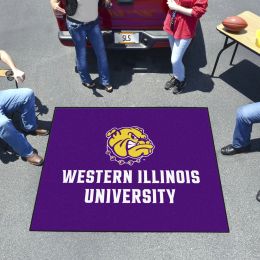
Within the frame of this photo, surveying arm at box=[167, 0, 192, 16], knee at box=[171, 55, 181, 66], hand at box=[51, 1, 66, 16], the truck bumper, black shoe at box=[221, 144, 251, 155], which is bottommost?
black shoe at box=[221, 144, 251, 155]

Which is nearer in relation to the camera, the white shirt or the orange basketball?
the white shirt

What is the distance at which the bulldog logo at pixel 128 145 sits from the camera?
408 centimetres

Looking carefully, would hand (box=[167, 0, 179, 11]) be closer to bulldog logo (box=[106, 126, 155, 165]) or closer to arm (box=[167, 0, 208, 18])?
arm (box=[167, 0, 208, 18])

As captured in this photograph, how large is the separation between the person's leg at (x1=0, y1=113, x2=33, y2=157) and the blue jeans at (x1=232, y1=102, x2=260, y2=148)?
2.37 meters

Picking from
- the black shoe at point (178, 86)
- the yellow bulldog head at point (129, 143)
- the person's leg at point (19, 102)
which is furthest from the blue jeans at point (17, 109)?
the black shoe at point (178, 86)

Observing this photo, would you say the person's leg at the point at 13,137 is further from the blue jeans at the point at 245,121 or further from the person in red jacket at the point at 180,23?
the blue jeans at the point at 245,121

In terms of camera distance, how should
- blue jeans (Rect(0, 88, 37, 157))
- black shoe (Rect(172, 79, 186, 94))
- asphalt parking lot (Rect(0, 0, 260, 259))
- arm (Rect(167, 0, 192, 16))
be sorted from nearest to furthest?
asphalt parking lot (Rect(0, 0, 260, 259)) < blue jeans (Rect(0, 88, 37, 157)) < arm (Rect(167, 0, 192, 16)) < black shoe (Rect(172, 79, 186, 94))

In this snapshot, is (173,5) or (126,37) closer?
(173,5)

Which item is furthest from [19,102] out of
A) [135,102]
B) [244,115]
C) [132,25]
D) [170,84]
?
[244,115]

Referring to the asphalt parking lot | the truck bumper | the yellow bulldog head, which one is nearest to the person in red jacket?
the truck bumper

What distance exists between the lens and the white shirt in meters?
3.93

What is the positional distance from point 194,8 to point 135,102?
149 cm

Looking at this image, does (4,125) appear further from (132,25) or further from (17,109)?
(132,25)

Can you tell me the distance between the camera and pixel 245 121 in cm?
374
